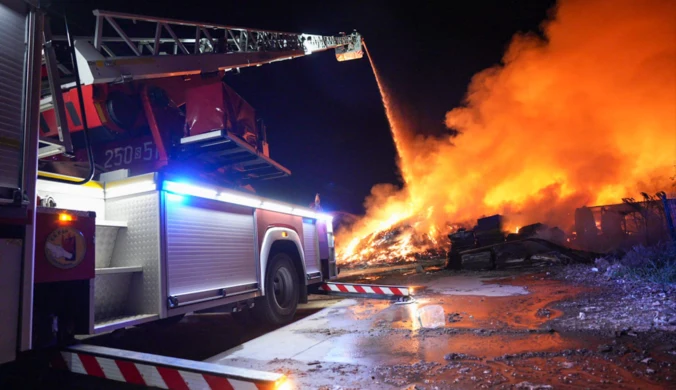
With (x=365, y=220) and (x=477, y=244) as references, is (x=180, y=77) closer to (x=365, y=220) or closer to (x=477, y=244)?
(x=477, y=244)

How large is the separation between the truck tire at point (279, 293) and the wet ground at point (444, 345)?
10.3 inches

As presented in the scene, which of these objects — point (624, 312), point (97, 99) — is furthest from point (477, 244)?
point (97, 99)

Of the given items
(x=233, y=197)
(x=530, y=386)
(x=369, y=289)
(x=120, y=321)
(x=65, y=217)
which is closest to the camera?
(x=65, y=217)

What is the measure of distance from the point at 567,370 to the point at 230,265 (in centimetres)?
372

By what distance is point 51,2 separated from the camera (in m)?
2.92

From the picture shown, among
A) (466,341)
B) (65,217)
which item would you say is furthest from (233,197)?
(466,341)

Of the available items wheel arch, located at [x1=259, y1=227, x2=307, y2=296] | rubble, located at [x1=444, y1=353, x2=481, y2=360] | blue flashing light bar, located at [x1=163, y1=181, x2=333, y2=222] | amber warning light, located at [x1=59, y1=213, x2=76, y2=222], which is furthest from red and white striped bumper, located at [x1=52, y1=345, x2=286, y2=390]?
wheel arch, located at [x1=259, y1=227, x2=307, y2=296]

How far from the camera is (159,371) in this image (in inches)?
110

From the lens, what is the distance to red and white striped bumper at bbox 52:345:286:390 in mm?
2451

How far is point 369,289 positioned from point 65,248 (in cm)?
624

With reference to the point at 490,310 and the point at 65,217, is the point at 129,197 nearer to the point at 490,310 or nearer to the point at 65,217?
the point at 65,217

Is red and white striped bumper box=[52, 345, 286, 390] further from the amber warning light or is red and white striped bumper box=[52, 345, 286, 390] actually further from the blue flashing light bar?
the blue flashing light bar

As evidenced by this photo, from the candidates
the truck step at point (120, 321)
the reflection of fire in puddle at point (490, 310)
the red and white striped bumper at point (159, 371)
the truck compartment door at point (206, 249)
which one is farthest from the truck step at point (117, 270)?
the reflection of fire in puddle at point (490, 310)

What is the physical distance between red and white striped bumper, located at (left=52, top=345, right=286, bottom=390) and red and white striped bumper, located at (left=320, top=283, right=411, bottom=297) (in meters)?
5.62
